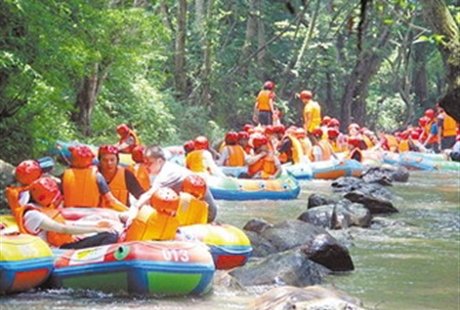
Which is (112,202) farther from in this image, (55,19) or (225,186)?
(225,186)

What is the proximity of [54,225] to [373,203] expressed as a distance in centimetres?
694

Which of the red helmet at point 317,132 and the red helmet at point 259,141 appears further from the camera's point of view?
the red helmet at point 317,132

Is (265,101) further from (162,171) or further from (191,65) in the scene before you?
(162,171)

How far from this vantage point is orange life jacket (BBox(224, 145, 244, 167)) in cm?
1521

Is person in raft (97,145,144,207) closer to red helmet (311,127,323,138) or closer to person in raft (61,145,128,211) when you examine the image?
person in raft (61,145,128,211)

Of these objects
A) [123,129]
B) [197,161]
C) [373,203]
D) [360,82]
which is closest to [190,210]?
[373,203]

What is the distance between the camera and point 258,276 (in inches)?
287

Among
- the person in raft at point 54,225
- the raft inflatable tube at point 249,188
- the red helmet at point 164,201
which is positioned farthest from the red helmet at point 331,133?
the red helmet at point 164,201

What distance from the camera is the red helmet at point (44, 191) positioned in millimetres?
6961

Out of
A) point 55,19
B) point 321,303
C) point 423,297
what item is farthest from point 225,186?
point 321,303

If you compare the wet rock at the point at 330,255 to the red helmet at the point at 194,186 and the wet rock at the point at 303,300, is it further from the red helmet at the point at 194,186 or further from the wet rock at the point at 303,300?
the wet rock at the point at 303,300

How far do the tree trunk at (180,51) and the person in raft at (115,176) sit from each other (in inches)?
604

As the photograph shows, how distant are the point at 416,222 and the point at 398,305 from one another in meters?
5.32

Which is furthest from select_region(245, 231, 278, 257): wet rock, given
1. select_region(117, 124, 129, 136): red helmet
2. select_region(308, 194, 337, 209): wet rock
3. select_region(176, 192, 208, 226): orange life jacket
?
select_region(117, 124, 129, 136): red helmet
